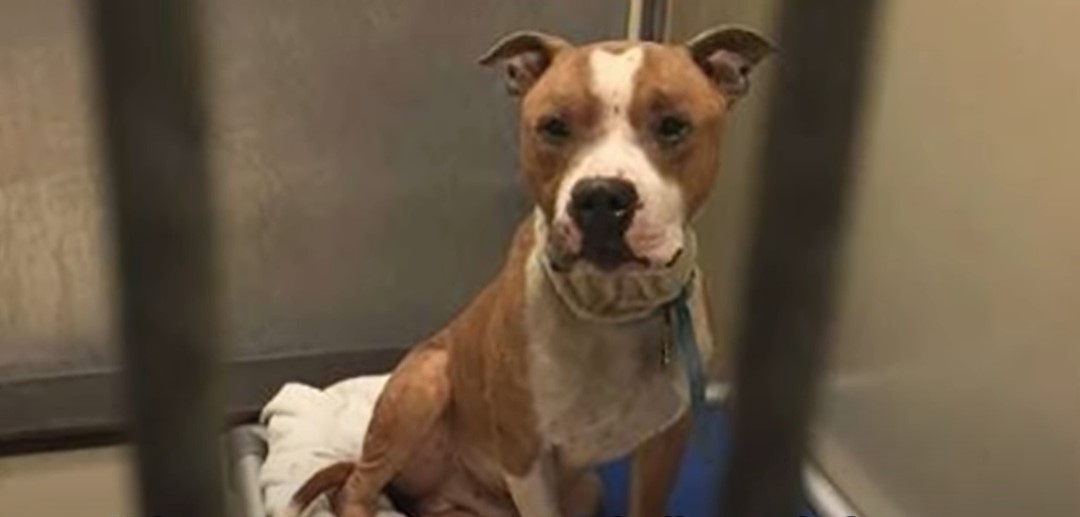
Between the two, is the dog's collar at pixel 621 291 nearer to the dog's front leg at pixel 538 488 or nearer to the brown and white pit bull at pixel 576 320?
the brown and white pit bull at pixel 576 320

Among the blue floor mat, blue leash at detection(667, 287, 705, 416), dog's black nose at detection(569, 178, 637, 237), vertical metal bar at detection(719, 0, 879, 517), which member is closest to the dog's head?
dog's black nose at detection(569, 178, 637, 237)

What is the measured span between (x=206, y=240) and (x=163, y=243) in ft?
0.05

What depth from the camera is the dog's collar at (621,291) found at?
5.82 feet

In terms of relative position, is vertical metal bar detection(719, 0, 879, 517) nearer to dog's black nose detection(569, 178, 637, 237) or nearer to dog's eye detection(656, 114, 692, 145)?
dog's black nose detection(569, 178, 637, 237)

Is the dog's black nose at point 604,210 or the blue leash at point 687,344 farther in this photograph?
the blue leash at point 687,344

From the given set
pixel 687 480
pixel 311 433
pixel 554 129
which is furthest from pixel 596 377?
pixel 311 433

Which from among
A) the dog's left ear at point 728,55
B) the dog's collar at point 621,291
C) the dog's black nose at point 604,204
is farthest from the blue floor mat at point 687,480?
the dog's black nose at point 604,204

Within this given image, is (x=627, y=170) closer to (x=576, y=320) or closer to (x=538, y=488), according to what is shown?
(x=576, y=320)

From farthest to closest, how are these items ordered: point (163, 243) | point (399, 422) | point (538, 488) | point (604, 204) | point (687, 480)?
1. point (687, 480)
2. point (399, 422)
3. point (538, 488)
4. point (604, 204)
5. point (163, 243)

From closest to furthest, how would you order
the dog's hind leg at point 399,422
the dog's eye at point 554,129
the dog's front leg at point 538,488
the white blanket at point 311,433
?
the dog's eye at point 554,129 < the dog's front leg at point 538,488 < the dog's hind leg at point 399,422 < the white blanket at point 311,433

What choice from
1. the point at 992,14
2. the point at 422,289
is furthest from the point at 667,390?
the point at 422,289

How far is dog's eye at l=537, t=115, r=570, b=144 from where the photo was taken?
1706mm

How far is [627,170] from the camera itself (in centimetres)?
163

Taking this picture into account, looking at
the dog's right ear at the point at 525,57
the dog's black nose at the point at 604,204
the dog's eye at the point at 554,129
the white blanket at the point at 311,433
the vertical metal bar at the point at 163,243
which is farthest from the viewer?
the white blanket at the point at 311,433
